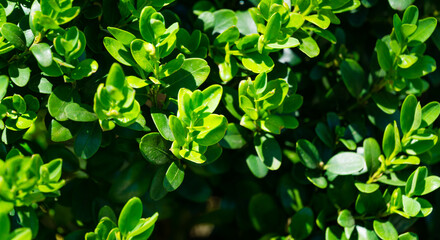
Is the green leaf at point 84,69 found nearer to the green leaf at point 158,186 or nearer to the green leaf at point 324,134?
the green leaf at point 158,186

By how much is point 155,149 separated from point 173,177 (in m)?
0.09

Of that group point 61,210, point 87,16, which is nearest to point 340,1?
point 87,16

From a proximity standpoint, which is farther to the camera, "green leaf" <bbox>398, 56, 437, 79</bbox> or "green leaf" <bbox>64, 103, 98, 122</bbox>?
"green leaf" <bbox>398, 56, 437, 79</bbox>

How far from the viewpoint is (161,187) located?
1290mm

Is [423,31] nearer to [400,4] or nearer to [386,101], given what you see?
[400,4]

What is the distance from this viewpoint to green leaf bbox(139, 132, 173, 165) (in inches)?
47.2

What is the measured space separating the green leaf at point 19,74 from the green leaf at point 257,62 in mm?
564

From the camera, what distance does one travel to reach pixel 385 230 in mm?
1321

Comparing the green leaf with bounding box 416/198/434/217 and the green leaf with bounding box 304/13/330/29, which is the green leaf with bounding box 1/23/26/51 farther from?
the green leaf with bounding box 416/198/434/217

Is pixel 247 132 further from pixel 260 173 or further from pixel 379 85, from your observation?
pixel 379 85

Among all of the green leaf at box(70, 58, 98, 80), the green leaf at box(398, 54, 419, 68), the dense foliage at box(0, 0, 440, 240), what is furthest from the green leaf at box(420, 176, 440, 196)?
the green leaf at box(70, 58, 98, 80)

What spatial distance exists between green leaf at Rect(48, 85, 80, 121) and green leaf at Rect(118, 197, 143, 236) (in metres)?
0.30

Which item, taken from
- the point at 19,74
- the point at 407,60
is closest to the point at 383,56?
the point at 407,60

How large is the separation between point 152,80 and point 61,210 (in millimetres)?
832
